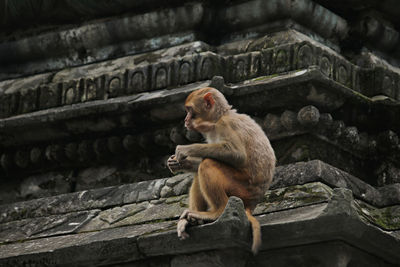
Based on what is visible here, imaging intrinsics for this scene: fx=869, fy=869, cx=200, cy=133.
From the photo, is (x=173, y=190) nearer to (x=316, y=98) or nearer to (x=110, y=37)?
(x=316, y=98)

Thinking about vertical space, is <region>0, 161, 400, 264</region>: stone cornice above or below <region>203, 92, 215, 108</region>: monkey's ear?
below

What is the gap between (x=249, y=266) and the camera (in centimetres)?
629

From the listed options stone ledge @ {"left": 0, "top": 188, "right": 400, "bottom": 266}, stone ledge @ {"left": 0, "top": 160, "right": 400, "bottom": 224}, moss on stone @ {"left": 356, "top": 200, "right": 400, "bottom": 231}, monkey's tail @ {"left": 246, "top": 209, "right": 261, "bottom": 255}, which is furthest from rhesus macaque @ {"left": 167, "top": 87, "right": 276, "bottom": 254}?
moss on stone @ {"left": 356, "top": 200, "right": 400, "bottom": 231}

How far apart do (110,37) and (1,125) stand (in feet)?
4.80

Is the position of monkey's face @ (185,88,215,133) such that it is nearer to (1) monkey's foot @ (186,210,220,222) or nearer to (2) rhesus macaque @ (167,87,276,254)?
(2) rhesus macaque @ (167,87,276,254)

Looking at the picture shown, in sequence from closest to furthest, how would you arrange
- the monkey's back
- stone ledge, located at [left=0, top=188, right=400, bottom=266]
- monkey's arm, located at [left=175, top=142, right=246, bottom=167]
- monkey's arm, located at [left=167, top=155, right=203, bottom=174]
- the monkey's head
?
stone ledge, located at [left=0, top=188, right=400, bottom=266], monkey's arm, located at [left=175, top=142, right=246, bottom=167], the monkey's back, monkey's arm, located at [left=167, top=155, right=203, bottom=174], the monkey's head

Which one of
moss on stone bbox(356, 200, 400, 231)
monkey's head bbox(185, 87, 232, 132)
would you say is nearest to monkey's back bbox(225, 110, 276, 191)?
monkey's head bbox(185, 87, 232, 132)

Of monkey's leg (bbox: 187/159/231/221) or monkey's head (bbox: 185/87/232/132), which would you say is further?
monkey's head (bbox: 185/87/232/132)

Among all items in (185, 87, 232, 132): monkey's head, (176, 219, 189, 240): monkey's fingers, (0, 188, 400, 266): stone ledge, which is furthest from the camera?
(185, 87, 232, 132): monkey's head

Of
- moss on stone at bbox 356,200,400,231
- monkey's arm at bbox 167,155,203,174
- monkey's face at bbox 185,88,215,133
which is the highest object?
monkey's face at bbox 185,88,215,133

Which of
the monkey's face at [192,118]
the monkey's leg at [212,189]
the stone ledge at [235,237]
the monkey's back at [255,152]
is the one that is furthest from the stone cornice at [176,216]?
the monkey's face at [192,118]

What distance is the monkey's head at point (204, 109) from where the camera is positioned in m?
6.54

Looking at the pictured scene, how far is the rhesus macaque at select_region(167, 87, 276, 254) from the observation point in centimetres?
612

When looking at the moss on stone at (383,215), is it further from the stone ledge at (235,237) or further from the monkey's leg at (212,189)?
the monkey's leg at (212,189)
